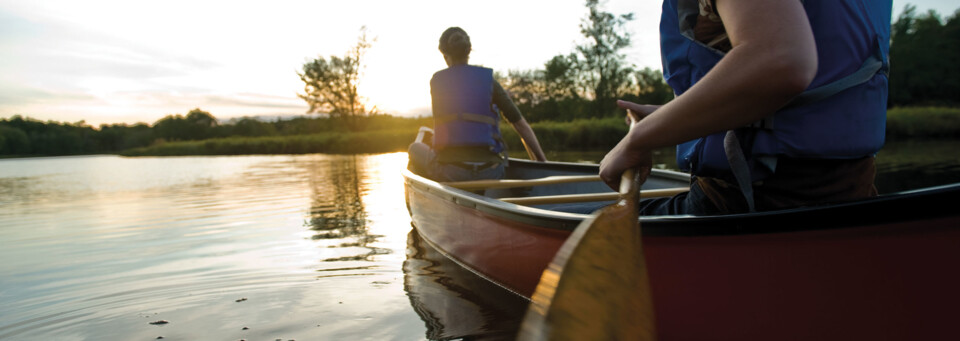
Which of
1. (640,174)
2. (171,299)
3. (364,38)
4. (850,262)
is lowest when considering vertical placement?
(171,299)

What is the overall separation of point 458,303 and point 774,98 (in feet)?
6.41

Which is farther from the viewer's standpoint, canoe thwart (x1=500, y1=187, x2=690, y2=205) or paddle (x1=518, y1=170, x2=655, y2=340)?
canoe thwart (x1=500, y1=187, x2=690, y2=205)

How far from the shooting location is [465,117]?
12.9 feet

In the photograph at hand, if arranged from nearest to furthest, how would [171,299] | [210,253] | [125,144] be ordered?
[171,299]
[210,253]
[125,144]

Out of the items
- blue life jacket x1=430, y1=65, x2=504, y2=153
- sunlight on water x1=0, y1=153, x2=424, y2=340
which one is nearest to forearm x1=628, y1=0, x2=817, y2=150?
sunlight on water x1=0, y1=153, x2=424, y2=340

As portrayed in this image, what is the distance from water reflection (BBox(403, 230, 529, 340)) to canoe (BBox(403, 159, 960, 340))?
25.7 inches

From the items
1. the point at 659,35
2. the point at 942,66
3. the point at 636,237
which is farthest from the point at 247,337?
the point at 942,66

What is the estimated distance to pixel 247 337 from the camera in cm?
222

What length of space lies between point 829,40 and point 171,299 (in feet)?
9.76

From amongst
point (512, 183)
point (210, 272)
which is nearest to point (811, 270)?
point (512, 183)

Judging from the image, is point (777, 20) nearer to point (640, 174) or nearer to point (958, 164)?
point (640, 174)

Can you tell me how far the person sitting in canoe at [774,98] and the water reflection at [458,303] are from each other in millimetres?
1170

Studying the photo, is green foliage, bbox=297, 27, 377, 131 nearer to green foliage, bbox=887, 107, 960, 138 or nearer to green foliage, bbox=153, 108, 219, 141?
green foliage, bbox=153, 108, 219, 141

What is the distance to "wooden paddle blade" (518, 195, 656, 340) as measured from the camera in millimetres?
746
